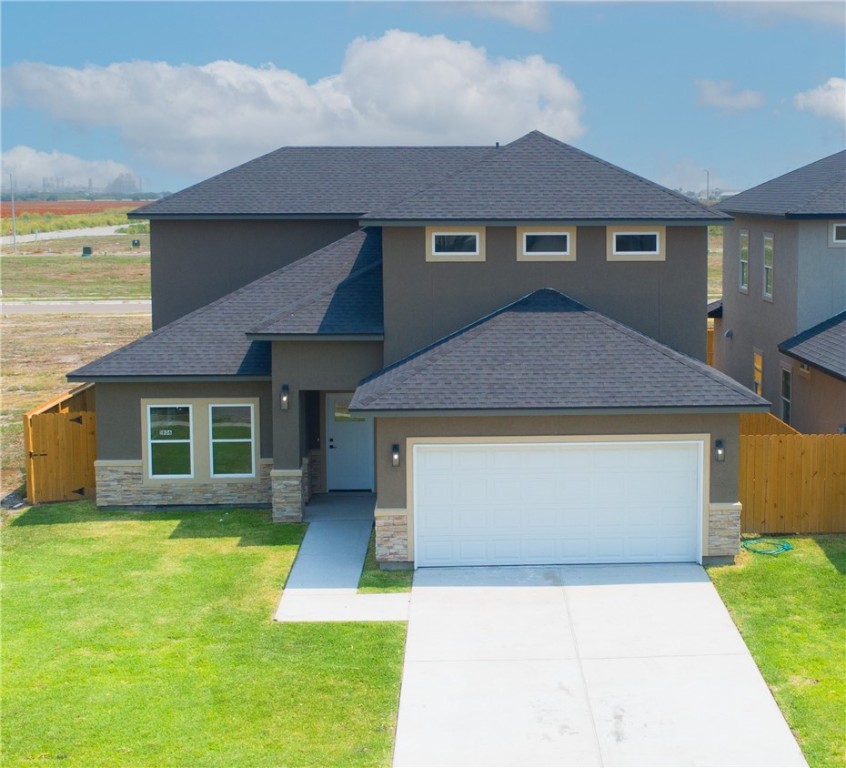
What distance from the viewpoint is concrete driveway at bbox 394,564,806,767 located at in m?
11.8

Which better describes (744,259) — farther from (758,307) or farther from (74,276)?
(74,276)

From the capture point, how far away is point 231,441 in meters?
20.8

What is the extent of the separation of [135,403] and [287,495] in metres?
3.31

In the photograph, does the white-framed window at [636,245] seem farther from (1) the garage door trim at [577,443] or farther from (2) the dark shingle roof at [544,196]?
(1) the garage door trim at [577,443]

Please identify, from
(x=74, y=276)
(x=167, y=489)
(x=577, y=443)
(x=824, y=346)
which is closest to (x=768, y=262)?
(x=824, y=346)

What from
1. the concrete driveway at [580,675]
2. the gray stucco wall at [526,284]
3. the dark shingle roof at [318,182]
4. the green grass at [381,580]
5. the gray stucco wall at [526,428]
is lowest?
the concrete driveway at [580,675]

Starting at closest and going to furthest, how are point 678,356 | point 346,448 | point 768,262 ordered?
1. point 678,356
2. point 346,448
3. point 768,262

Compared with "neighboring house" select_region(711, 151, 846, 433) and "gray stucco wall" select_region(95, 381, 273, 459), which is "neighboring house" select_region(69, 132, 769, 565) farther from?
"neighboring house" select_region(711, 151, 846, 433)

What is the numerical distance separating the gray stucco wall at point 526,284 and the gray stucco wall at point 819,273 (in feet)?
14.8

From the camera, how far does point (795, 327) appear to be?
23422 millimetres

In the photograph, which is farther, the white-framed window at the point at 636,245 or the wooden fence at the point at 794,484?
the white-framed window at the point at 636,245

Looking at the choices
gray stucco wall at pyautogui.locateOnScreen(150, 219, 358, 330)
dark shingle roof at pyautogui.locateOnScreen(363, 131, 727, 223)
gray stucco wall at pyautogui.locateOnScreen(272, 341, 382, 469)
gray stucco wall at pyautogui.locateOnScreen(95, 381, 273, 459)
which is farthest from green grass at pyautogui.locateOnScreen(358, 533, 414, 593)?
gray stucco wall at pyautogui.locateOnScreen(150, 219, 358, 330)

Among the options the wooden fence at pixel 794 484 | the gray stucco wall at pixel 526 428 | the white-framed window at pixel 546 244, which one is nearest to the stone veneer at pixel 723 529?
the gray stucco wall at pixel 526 428

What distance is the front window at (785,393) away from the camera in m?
23.7
